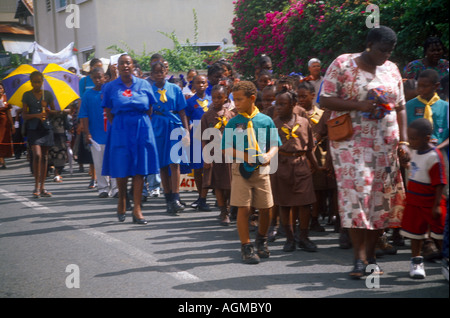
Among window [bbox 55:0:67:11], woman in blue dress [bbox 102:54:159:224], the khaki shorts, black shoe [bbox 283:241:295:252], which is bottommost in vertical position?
black shoe [bbox 283:241:295:252]

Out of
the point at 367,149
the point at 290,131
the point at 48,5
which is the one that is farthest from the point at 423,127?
the point at 48,5

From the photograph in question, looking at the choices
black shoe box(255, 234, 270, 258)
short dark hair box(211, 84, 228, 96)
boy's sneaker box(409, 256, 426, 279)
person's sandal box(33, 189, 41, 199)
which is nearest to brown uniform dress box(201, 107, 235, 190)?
short dark hair box(211, 84, 228, 96)

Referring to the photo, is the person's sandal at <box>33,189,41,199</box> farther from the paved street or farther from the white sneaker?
the white sneaker

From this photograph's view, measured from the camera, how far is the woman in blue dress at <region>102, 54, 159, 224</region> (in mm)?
8625

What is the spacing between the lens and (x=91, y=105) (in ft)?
37.3

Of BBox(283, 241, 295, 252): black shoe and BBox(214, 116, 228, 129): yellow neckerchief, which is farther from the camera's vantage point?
BBox(214, 116, 228, 129): yellow neckerchief

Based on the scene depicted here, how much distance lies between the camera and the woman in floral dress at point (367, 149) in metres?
5.77

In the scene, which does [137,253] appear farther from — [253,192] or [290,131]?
[290,131]

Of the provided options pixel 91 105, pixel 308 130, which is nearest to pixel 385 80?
pixel 308 130

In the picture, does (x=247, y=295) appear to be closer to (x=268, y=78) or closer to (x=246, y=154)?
(x=246, y=154)

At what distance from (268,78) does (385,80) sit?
4.09m

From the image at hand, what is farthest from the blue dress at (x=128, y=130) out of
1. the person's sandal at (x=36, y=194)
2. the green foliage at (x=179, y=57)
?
the green foliage at (x=179, y=57)

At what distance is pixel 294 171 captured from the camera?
708 cm

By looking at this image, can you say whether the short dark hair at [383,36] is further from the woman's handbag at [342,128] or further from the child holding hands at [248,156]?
the child holding hands at [248,156]
